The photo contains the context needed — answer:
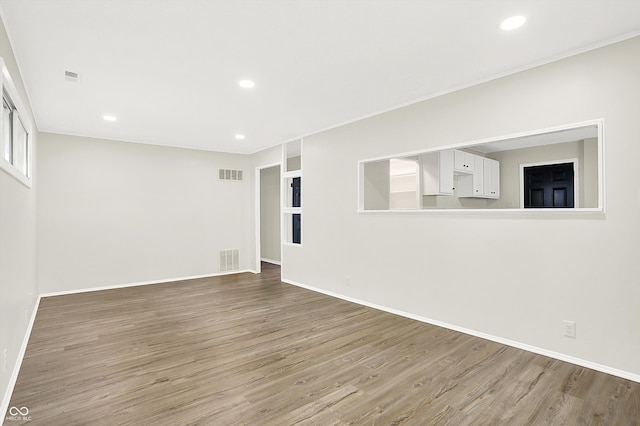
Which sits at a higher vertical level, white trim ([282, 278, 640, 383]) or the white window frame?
the white window frame

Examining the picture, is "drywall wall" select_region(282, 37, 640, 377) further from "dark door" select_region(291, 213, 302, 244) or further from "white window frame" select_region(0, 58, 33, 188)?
"white window frame" select_region(0, 58, 33, 188)

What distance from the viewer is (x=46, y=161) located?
16.9 ft

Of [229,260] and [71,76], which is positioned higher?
[71,76]

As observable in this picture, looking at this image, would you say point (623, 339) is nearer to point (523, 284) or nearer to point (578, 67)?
point (523, 284)

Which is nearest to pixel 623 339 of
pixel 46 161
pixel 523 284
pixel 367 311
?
pixel 523 284

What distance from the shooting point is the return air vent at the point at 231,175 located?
6.87m

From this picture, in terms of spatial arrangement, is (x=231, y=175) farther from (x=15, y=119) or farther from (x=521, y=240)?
(x=521, y=240)

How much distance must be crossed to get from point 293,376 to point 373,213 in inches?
94.2

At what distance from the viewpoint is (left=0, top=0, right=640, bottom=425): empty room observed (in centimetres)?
222

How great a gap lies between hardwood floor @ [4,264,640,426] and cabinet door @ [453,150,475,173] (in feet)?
5.94

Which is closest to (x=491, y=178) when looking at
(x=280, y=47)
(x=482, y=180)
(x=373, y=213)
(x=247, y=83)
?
(x=482, y=180)

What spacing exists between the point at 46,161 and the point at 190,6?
4.56 m

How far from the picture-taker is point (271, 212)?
8430mm

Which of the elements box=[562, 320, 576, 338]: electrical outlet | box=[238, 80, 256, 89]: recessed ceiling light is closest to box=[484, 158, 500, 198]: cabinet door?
box=[562, 320, 576, 338]: electrical outlet
